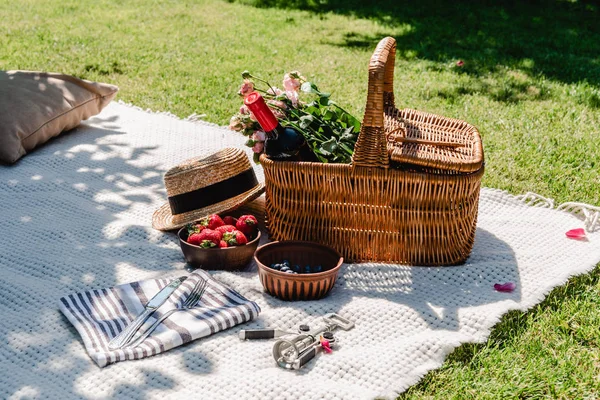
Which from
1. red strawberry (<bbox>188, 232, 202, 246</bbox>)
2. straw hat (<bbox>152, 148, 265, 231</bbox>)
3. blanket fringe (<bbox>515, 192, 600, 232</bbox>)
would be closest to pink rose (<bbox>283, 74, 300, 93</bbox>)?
straw hat (<bbox>152, 148, 265, 231</bbox>)

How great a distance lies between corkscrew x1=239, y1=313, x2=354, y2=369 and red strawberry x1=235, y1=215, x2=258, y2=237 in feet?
2.13

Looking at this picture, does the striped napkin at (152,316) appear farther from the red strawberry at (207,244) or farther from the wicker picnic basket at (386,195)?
the wicker picnic basket at (386,195)

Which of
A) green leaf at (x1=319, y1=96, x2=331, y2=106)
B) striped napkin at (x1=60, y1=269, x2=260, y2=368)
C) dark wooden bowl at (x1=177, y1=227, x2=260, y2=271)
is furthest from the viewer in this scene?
green leaf at (x1=319, y1=96, x2=331, y2=106)

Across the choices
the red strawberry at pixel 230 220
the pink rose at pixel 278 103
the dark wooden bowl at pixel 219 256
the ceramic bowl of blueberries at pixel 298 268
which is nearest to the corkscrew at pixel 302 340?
the ceramic bowl of blueberries at pixel 298 268

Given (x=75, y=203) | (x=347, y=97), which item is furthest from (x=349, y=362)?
(x=347, y=97)

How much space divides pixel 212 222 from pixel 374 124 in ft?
2.92

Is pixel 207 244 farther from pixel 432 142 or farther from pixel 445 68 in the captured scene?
pixel 445 68

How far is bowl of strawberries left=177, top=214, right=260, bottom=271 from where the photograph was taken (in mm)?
3322

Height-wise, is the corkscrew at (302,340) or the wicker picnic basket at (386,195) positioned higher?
the wicker picnic basket at (386,195)

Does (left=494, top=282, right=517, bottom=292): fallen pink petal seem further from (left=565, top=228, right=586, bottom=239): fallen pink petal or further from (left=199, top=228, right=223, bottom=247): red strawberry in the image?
(left=199, top=228, right=223, bottom=247): red strawberry

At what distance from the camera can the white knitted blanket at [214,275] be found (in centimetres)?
262

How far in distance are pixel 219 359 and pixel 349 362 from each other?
0.48 metres

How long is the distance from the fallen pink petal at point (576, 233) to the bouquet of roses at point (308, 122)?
120cm

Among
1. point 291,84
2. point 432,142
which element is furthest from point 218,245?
point 432,142
